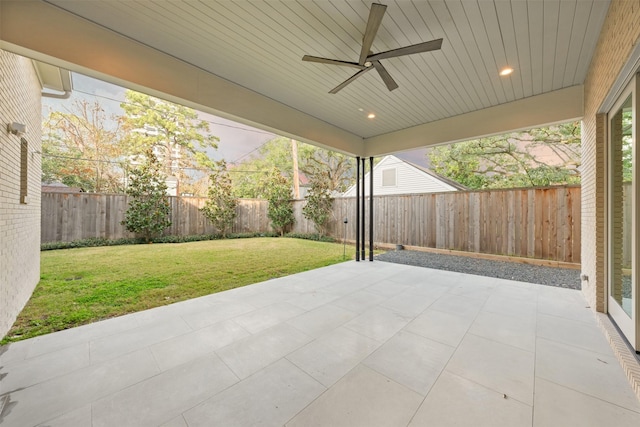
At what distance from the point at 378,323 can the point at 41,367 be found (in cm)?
264

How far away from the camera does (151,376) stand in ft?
5.27

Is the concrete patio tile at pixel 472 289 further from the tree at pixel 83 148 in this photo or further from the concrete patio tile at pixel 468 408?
the tree at pixel 83 148

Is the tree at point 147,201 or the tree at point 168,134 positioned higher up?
the tree at point 168,134

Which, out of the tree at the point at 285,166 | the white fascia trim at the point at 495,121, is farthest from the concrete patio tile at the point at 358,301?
the tree at the point at 285,166

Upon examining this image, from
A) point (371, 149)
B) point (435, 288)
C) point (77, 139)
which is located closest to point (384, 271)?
point (435, 288)

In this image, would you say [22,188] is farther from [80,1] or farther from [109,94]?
[109,94]

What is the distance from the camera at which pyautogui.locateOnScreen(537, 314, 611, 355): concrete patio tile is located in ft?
6.48

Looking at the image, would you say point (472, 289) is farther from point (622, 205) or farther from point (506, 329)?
point (622, 205)

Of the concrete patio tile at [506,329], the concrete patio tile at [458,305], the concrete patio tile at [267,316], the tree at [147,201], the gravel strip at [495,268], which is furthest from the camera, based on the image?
the tree at [147,201]

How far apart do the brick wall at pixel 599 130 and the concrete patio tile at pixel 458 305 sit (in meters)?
1.12

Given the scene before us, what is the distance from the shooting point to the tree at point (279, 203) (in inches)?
390

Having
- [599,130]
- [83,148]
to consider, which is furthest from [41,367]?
[83,148]

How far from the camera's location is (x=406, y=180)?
9844mm

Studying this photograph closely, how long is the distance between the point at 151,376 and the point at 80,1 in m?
2.91
